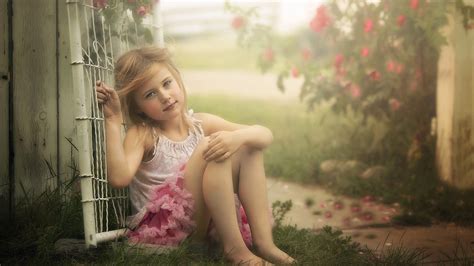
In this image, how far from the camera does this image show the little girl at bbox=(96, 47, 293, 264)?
7.36 feet

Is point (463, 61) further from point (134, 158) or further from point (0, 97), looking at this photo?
point (0, 97)

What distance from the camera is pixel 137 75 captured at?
2.36 m

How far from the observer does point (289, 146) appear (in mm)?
4406

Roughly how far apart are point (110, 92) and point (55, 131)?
0.47 meters

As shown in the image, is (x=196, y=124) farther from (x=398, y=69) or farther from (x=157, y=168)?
(x=398, y=69)

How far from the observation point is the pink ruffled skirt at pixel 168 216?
89.8 inches

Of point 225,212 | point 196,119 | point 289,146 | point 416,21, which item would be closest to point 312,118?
point 289,146

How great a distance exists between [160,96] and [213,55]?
3.67 m

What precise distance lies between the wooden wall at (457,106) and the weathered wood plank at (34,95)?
6.73 ft

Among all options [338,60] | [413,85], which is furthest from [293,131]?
[413,85]

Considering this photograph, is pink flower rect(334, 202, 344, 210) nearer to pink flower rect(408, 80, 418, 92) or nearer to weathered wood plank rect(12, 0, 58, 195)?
pink flower rect(408, 80, 418, 92)

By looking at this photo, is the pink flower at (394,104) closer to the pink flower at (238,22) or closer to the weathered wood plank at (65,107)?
the pink flower at (238,22)

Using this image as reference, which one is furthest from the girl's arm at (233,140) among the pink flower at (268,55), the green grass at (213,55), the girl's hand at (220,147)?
the green grass at (213,55)

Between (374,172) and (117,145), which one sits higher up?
(117,145)
